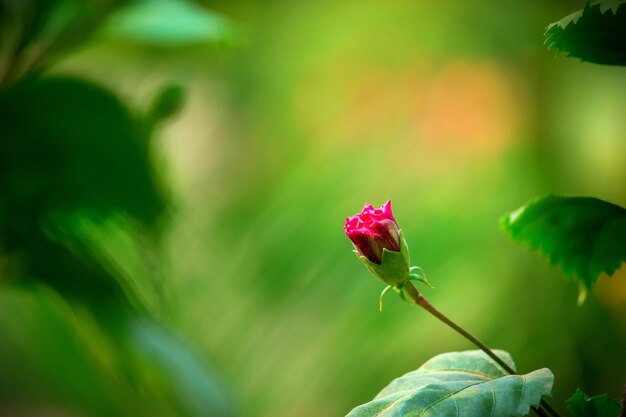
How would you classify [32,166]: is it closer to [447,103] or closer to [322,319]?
[322,319]

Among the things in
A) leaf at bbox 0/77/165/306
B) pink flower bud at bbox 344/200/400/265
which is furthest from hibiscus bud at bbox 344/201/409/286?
leaf at bbox 0/77/165/306

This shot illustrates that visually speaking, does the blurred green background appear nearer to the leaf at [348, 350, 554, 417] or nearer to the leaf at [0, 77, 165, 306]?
the leaf at [0, 77, 165, 306]

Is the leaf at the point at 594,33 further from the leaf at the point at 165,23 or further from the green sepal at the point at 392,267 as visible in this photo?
the leaf at the point at 165,23

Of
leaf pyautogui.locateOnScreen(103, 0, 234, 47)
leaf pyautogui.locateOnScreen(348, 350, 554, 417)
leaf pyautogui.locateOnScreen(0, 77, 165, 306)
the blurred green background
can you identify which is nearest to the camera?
leaf pyautogui.locateOnScreen(348, 350, 554, 417)

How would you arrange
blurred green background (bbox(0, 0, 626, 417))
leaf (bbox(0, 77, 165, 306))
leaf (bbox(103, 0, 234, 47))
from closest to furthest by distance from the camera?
leaf (bbox(0, 77, 165, 306)) → leaf (bbox(103, 0, 234, 47)) → blurred green background (bbox(0, 0, 626, 417))

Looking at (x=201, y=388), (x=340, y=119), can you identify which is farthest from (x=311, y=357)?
(x=201, y=388)

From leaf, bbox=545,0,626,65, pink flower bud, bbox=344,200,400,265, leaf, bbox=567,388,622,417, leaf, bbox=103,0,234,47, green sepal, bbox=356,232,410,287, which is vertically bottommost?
leaf, bbox=567,388,622,417

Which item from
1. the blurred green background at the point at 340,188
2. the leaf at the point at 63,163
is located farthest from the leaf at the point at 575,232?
the blurred green background at the point at 340,188

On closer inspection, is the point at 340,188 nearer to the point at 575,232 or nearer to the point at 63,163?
the point at 63,163
